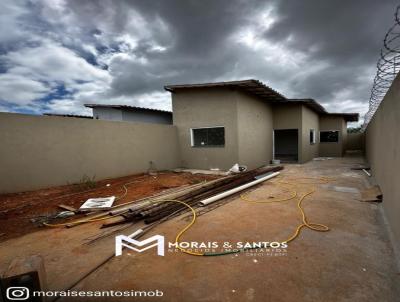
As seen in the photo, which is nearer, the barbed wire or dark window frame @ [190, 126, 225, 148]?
the barbed wire

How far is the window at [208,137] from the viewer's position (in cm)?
923

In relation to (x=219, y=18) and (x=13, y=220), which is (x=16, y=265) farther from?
(x=219, y=18)

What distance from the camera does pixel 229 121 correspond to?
351 inches

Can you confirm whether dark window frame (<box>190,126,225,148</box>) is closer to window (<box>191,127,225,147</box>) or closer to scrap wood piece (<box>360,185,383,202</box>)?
window (<box>191,127,225,147</box>)

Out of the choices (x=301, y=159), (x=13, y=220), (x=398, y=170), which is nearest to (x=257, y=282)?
(x=398, y=170)

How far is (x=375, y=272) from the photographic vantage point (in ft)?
7.11

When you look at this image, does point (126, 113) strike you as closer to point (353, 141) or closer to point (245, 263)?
point (245, 263)

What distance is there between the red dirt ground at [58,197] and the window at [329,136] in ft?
42.6

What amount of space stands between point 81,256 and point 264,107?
1075 centimetres

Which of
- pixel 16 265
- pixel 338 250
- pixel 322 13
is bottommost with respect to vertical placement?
pixel 338 250

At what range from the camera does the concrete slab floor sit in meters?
1.93

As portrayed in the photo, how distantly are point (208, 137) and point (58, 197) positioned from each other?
613 centimetres

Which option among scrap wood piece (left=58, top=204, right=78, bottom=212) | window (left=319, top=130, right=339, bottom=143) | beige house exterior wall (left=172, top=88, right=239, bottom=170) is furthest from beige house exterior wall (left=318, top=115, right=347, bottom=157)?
scrap wood piece (left=58, top=204, right=78, bottom=212)

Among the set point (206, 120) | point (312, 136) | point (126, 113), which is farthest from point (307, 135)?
point (126, 113)
